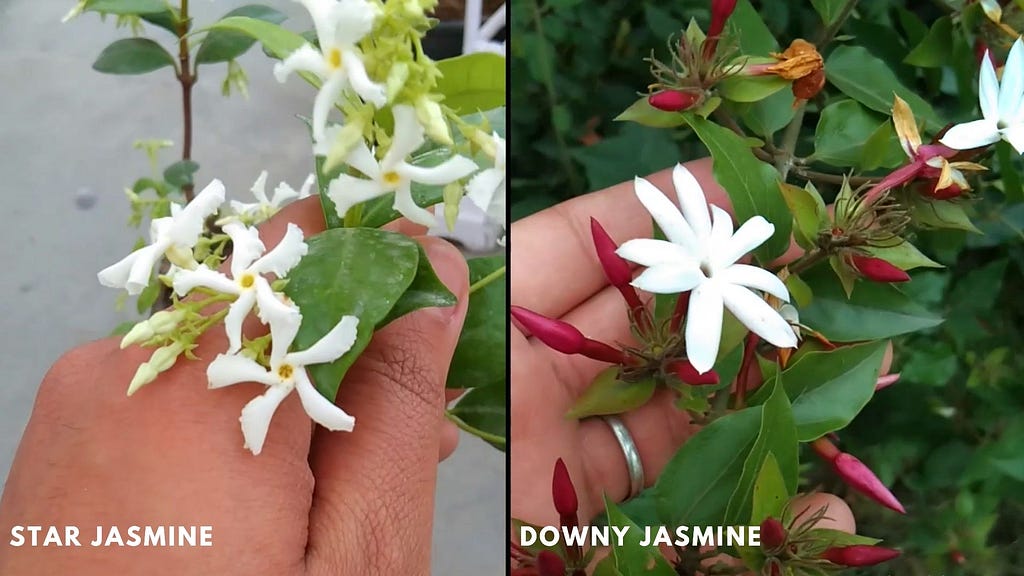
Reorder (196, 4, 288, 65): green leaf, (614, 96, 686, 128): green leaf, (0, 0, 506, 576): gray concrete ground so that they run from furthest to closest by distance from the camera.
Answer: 1. (0, 0, 506, 576): gray concrete ground
2. (196, 4, 288, 65): green leaf
3. (614, 96, 686, 128): green leaf

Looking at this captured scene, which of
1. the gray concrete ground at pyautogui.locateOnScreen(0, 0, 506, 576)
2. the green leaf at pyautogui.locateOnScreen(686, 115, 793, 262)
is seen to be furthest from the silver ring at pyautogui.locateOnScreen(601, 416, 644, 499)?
the gray concrete ground at pyautogui.locateOnScreen(0, 0, 506, 576)

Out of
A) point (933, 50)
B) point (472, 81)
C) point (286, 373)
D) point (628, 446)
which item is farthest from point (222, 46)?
point (933, 50)

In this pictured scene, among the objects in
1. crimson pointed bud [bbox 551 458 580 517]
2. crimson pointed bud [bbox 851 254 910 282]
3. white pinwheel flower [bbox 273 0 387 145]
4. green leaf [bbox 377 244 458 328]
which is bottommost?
crimson pointed bud [bbox 551 458 580 517]

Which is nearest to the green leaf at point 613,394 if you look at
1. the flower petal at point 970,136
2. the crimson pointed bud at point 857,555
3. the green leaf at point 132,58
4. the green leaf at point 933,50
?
the crimson pointed bud at point 857,555

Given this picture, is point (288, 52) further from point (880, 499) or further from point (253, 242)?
point (880, 499)

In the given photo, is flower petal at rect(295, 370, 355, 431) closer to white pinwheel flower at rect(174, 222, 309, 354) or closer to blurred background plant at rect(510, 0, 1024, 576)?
white pinwheel flower at rect(174, 222, 309, 354)

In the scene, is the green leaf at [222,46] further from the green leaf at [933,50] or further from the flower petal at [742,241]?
the green leaf at [933,50]
